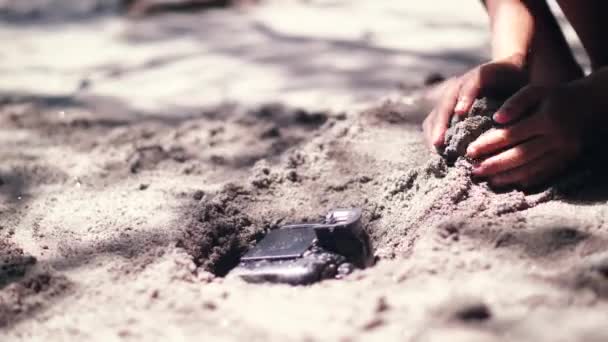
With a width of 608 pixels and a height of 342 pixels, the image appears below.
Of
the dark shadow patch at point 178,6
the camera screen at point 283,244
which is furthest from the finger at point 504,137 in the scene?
the dark shadow patch at point 178,6

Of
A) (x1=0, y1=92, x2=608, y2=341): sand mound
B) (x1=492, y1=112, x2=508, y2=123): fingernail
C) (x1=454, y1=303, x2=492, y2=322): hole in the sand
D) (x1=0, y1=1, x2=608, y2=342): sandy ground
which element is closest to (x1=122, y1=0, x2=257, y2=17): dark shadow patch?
(x1=0, y1=1, x2=608, y2=342): sandy ground

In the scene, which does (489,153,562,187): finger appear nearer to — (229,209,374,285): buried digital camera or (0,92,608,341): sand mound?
(0,92,608,341): sand mound

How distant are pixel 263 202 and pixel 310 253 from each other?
1.29ft

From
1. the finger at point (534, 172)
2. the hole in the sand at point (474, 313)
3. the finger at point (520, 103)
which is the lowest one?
the hole in the sand at point (474, 313)

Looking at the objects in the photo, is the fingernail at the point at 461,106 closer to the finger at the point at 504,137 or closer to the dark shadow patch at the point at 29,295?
the finger at the point at 504,137

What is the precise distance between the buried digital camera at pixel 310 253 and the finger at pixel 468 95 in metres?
0.40

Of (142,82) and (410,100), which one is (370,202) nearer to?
(410,100)

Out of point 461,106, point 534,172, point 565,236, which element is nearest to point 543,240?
point 565,236

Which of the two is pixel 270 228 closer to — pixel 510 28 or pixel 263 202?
pixel 263 202

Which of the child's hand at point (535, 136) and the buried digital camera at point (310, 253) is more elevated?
the child's hand at point (535, 136)

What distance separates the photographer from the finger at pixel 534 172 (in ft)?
5.47

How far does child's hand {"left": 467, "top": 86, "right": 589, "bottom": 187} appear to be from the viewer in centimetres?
164

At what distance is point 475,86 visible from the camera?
1810mm

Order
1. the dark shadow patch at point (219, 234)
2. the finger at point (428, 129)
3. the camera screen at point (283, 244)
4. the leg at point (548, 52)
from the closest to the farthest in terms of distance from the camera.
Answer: the camera screen at point (283, 244) → the dark shadow patch at point (219, 234) → the finger at point (428, 129) → the leg at point (548, 52)
